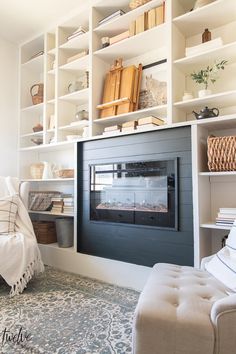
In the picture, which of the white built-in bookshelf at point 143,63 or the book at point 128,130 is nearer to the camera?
the white built-in bookshelf at point 143,63

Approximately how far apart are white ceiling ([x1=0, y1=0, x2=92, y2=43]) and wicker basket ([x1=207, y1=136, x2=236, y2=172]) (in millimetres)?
1984

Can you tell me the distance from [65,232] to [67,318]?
3.88 feet

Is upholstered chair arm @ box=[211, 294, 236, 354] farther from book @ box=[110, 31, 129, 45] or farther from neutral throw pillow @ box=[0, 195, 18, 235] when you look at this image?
book @ box=[110, 31, 129, 45]

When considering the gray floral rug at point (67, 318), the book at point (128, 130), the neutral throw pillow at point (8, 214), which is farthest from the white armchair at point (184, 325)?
the neutral throw pillow at point (8, 214)

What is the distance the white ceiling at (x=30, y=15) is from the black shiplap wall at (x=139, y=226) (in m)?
1.47

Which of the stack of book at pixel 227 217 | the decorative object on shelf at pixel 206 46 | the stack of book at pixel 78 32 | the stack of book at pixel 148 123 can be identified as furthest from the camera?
the stack of book at pixel 78 32

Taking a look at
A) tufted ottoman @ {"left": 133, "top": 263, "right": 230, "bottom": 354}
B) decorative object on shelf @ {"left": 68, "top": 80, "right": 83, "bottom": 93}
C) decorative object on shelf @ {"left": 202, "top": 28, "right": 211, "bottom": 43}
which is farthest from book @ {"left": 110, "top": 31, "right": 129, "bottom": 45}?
tufted ottoman @ {"left": 133, "top": 263, "right": 230, "bottom": 354}

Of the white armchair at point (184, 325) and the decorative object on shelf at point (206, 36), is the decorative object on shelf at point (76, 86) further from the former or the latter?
the white armchair at point (184, 325)

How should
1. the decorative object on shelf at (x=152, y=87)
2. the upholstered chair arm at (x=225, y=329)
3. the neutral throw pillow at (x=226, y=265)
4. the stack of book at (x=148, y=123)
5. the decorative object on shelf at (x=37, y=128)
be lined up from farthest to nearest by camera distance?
the decorative object on shelf at (x=37, y=128) < the decorative object on shelf at (x=152, y=87) < the stack of book at (x=148, y=123) < the neutral throw pillow at (x=226, y=265) < the upholstered chair arm at (x=225, y=329)

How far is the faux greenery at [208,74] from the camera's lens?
2082 mm

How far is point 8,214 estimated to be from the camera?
2.41 m

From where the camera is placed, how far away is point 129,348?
1403mm

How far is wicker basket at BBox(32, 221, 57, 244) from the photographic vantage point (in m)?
3.03

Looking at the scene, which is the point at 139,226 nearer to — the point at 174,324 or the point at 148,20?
the point at 174,324
